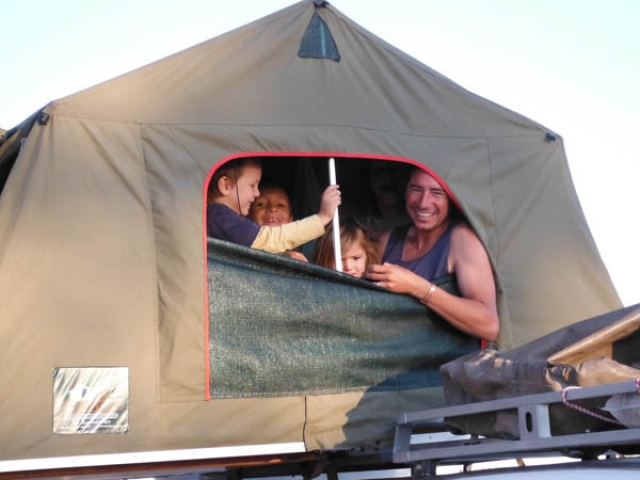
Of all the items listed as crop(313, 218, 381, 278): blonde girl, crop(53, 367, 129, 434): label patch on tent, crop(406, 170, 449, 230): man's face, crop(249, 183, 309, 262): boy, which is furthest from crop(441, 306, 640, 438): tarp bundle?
crop(249, 183, 309, 262): boy

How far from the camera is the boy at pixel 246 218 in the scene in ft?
16.0

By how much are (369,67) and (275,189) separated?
44.5 inches

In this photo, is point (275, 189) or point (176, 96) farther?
point (275, 189)

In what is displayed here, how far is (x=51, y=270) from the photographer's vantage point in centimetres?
420

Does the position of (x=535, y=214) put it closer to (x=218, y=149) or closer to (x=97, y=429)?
(x=218, y=149)

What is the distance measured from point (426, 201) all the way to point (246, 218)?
856mm

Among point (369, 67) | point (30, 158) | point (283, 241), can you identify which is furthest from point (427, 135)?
point (30, 158)

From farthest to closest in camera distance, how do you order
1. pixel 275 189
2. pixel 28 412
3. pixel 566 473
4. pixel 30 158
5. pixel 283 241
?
pixel 275 189
pixel 283 241
pixel 30 158
pixel 28 412
pixel 566 473

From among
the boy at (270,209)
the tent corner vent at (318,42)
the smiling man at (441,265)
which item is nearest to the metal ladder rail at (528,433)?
the smiling man at (441,265)

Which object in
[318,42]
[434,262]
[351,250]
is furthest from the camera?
[351,250]

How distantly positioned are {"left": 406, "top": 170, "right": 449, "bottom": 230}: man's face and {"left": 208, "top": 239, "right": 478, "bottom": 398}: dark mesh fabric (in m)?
0.58

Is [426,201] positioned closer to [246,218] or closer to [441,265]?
[441,265]

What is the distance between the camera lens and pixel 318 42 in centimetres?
493

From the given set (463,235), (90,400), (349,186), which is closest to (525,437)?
(90,400)
